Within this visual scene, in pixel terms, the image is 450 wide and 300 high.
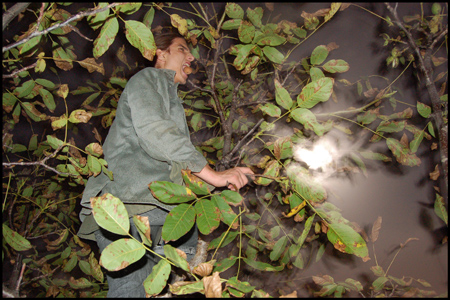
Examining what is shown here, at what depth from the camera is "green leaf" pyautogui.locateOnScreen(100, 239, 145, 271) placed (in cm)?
35

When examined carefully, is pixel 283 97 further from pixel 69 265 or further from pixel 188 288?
pixel 69 265

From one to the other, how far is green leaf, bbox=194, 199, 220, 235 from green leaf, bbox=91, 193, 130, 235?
121 millimetres

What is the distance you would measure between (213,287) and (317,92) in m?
0.37

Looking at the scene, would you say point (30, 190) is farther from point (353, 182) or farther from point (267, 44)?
point (353, 182)

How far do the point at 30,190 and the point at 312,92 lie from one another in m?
1.02

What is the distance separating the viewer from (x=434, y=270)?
1.03 metres

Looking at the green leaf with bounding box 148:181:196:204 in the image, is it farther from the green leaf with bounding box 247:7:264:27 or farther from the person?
the green leaf with bounding box 247:7:264:27

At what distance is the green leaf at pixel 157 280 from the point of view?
1.23 feet

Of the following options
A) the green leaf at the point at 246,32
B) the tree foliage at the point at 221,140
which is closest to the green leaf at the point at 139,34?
the tree foliage at the point at 221,140

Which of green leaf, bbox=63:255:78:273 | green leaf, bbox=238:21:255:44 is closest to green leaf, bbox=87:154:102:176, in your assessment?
green leaf, bbox=238:21:255:44

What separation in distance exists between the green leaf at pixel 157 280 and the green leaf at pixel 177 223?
4cm

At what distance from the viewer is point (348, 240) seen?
431mm

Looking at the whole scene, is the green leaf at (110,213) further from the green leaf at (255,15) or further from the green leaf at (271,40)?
the green leaf at (255,15)

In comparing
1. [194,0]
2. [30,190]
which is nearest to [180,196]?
[30,190]
